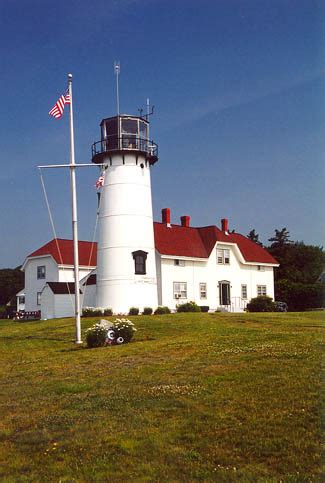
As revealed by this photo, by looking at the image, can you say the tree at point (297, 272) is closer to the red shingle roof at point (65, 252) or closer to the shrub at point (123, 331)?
the red shingle roof at point (65, 252)

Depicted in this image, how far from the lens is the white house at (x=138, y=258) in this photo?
125ft

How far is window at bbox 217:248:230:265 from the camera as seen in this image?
47.5 metres

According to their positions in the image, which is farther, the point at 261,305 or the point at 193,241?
the point at 193,241

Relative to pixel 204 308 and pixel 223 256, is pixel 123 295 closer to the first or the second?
pixel 204 308

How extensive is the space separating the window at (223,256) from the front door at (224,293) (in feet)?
5.07

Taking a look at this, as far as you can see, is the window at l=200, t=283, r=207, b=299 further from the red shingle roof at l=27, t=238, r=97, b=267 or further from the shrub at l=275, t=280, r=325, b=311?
the shrub at l=275, t=280, r=325, b=311

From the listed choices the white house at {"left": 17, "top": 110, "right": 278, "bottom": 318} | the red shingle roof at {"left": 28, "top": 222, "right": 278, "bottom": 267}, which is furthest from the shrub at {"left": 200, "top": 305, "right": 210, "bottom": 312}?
the red shingle roof at {"left": 28, "top": 222, "right": 278, "bottom": 267}

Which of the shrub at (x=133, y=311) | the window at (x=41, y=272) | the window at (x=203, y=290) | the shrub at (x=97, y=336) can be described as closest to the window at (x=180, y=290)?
the window at (x=203, y=290)

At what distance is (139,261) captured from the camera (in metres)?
38.5

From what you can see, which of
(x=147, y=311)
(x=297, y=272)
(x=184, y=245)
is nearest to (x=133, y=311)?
(x=147, y=311)

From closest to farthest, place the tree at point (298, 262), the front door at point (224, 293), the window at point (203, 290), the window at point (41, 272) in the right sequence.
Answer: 1. the window at point (203, 290)
2. the front door at point (224, 293)
3. the window at point (41, 272)
4. the tree at point (298, 262)

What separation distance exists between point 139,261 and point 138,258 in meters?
0.20

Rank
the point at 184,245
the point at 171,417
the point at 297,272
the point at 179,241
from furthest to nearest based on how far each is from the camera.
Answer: the point at 297,272
the point at 179,241
the point at 184,245
the point at 171,417

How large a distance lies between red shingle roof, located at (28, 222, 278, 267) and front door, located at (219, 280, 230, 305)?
9.26ft
